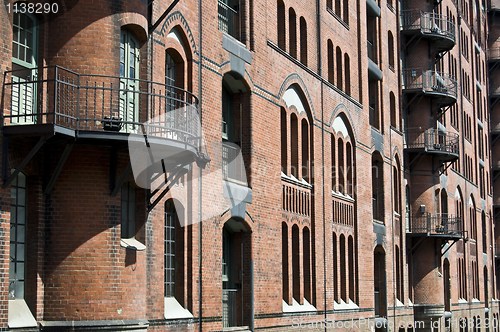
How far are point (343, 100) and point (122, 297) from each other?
16.6 meters

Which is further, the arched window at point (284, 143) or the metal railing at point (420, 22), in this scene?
the metal railing at point (420, 22)

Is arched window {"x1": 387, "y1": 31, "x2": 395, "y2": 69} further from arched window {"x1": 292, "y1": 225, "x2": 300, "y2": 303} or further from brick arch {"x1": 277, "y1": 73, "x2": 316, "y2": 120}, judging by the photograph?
arched window {"x1": 292, "y1": 225, "x2": 300, "y2": 303}

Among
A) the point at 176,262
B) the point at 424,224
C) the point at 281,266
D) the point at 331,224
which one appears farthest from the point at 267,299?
the point at 424,224

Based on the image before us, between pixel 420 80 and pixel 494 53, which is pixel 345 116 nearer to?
pixel 420 80

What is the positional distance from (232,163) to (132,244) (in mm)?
6088

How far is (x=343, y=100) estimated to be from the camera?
1107 inches

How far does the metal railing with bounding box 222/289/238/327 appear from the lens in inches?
751

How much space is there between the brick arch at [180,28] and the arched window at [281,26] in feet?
20.6

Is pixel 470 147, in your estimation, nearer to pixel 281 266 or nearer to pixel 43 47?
pixel 281 266

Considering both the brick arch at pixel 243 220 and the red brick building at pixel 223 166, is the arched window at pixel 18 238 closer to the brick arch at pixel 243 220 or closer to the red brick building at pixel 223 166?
the red brick building at pixel 223 166

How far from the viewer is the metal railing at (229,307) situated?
1908cm

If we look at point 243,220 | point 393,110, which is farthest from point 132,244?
point 393,110

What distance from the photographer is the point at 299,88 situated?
2397 cm

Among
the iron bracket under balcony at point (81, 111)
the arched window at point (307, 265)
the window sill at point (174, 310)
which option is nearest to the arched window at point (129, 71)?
the iron bracket under balcony at point (81, 111)
